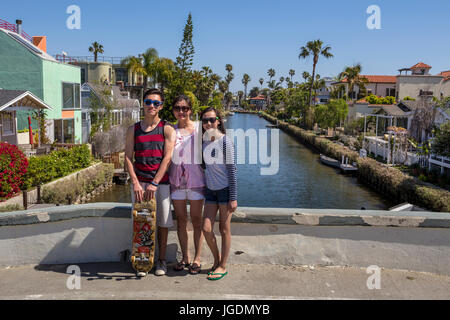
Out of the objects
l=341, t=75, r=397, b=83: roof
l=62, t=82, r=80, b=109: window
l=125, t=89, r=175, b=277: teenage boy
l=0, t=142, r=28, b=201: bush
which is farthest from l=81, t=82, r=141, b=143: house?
→ l=341, t=75, r=397, b=83: roof

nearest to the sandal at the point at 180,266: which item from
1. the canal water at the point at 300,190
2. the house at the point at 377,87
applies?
the canal water at the point at 300,190

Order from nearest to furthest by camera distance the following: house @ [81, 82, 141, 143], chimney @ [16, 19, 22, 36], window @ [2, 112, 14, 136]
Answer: window @ [2, 112, 14, 136] < chimney @ [16, 19, 22, 36] < house @ [81, 82, 141, 143]

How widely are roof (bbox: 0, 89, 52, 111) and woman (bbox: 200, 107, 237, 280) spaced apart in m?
17.5

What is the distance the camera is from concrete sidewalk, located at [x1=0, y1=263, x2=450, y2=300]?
12.4ft

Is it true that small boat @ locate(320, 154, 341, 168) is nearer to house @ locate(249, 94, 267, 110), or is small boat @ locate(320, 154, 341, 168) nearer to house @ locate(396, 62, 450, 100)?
house @ locate(396, 62, 450, 100)

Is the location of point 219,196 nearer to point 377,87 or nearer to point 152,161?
point 152,161

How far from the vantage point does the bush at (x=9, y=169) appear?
511 inches

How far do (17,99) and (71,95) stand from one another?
30.8 feet

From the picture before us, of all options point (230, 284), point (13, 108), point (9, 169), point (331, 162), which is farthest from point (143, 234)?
point (331, 162)

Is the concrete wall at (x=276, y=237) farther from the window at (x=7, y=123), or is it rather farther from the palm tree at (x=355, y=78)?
the palm tree at (x=355, y=78)

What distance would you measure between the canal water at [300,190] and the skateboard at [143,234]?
714 inches

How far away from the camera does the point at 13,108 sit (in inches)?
799

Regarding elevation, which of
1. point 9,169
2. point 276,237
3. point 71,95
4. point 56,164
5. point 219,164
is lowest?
point 56,164
